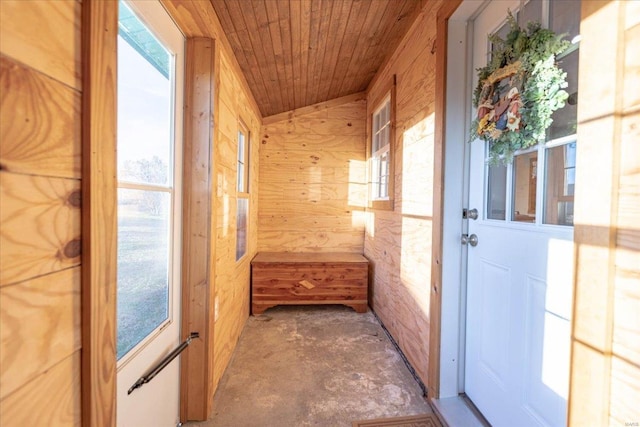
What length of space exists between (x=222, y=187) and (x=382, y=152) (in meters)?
1.84

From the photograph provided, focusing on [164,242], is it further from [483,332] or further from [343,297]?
[343,297]

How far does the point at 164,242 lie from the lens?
1.30m

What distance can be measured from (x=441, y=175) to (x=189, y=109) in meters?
1.43

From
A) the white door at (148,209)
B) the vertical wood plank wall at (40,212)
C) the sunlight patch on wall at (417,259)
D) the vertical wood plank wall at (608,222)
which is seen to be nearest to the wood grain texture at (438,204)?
the sunlight patch on wall at (417,259)

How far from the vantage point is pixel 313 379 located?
6.27ft

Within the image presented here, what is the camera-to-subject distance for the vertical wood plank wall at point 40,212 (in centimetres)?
52

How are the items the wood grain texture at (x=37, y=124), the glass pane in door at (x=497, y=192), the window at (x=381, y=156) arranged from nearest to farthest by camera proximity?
the wood grain texture at (x=37, y=124), the glass pane in door at (x=497, y=192), the window at (x=381, y=156)

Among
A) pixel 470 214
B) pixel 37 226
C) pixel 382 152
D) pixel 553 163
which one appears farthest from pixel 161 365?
pixel 382 152

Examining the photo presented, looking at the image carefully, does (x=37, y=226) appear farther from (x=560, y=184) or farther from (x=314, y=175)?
(x=314, y=175)

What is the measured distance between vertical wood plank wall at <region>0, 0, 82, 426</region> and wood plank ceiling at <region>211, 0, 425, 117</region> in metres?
1.15

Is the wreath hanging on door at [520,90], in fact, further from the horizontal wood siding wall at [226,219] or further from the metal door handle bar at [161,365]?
the metal door handle bar at [161,365]

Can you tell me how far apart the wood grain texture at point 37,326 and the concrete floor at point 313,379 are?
1234 millimetres

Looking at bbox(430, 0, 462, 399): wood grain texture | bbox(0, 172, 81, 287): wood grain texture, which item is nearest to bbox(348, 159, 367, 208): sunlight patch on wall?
bbox(430, 0, 462, 399): wood grain texture

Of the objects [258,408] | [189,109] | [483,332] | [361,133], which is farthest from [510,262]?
[361,133]
